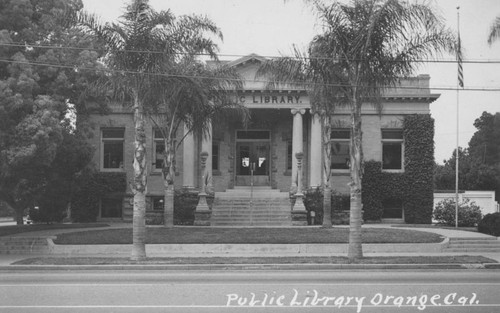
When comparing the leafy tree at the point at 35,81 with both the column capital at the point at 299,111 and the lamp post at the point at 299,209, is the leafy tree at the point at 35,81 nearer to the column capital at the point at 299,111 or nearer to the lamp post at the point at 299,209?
the lamp post at the point at 299,209

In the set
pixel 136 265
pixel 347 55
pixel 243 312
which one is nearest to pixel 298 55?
pixel 347 55

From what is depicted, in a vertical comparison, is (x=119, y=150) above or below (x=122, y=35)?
below

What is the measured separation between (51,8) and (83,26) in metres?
5.45

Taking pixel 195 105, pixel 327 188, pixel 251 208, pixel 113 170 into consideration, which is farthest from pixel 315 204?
pixel 113 170

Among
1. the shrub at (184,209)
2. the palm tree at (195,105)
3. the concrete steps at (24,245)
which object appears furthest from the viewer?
the shrub at (184,209)

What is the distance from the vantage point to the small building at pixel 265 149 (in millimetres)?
32688

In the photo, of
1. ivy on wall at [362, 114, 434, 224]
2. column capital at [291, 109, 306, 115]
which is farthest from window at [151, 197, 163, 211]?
ivy on wall at [362, 114, 434, 224]

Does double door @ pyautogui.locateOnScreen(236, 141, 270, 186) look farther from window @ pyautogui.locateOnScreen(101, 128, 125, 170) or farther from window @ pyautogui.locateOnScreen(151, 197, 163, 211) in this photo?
window @ pyautogui.locateOnScreen(101, 128, 125, 170)

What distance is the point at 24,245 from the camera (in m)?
23.2

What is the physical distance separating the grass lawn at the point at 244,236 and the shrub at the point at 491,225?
341cm

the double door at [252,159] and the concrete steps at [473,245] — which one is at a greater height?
the double door at [252,159]

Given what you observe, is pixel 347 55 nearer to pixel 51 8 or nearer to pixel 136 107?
pixel 136 107

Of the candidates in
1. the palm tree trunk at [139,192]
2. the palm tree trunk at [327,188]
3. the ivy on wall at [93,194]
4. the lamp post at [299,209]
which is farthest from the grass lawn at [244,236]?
the ivy on wall at [93,194]

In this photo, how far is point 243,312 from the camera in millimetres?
9203
